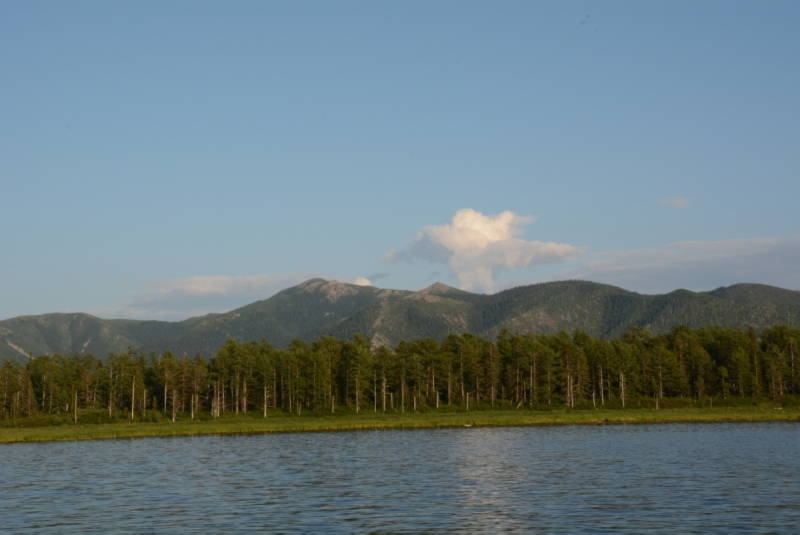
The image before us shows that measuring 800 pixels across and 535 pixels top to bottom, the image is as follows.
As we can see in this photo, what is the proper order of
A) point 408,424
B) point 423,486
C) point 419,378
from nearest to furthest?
point 423,486, point 408,424, point 419,378

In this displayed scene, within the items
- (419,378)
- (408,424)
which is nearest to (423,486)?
(408,424)

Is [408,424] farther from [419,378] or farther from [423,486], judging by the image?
[423,486]

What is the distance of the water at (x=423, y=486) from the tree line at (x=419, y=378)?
263 ft

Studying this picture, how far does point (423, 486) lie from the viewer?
55.5 metres

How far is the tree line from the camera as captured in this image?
585 ft

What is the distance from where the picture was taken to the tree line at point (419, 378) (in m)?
178

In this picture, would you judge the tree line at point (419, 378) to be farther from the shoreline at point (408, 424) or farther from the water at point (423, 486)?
the water at point (423, 486)

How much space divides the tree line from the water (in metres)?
80.0

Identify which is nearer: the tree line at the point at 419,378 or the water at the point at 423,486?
the water at the point at 423,486

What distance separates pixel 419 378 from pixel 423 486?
129 m

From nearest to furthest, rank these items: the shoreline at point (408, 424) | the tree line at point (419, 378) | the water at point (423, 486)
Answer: the water at point (423, 486), the shoreline at point (408, 424), the tree line at point (419, 378)

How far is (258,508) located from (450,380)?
142 metres

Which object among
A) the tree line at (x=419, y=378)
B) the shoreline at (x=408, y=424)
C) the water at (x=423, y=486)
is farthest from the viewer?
the tree line at (x=419, y=378)

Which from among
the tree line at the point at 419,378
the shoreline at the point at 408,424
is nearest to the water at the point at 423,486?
the shoreline at the point at 408,424
